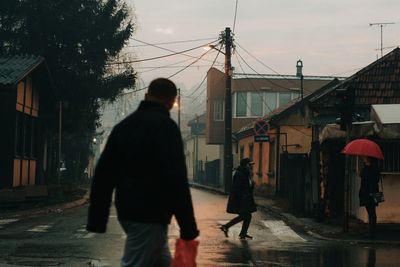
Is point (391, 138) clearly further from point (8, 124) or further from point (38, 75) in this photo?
point (38, 75)

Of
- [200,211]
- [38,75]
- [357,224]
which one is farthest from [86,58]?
[357,224]

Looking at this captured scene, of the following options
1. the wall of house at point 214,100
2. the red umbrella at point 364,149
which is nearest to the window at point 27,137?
the red umbrella at point 364,149

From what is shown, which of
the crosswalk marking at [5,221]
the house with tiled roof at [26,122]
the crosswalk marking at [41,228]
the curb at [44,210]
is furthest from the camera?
the house with tiled roof at [26,122]

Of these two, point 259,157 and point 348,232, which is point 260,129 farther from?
point 348,232

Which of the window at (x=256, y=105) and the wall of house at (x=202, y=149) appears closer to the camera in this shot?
the window at (x=256, y=105)

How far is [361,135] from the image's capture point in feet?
49.4

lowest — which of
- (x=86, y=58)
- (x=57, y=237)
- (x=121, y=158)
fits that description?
(x=57, y=237)

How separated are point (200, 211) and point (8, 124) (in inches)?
265

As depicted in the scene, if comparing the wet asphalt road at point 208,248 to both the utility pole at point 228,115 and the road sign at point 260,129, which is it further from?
the utility pole at point 228,115

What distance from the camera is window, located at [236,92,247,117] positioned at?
44.6 meters

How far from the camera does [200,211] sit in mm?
20156

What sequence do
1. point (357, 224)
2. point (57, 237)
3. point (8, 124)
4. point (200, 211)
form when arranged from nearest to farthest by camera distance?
1. point (57, 237)
2. point (357, 224)
3. point (200, 211)
4. point (8, 124)

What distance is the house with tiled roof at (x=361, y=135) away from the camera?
1522 cm

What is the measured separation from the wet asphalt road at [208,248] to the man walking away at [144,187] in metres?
5.51
